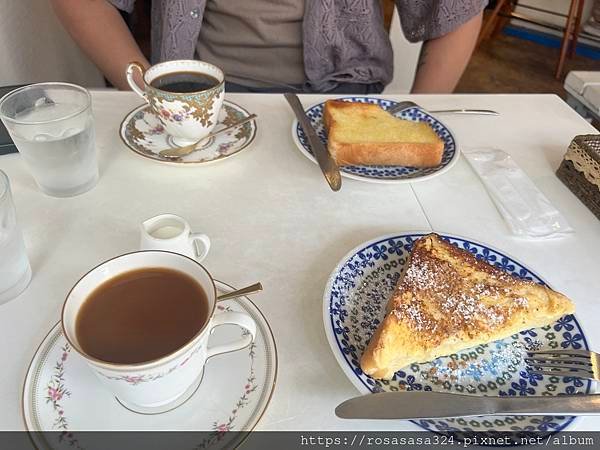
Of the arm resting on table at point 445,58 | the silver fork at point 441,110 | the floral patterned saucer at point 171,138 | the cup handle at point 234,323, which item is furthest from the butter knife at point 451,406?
the arm resting on table at point 445,58

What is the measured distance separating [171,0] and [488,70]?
2691 mm

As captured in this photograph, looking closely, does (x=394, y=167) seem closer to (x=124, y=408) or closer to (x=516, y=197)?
(x=516, y=197)

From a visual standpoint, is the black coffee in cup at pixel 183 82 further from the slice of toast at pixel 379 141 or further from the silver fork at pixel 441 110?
the silver fork at pixel 441 110

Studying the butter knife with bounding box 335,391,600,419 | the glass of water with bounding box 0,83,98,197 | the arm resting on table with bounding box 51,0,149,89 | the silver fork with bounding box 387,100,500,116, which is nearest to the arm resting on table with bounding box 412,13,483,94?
the silver fork with bounding box 387,100,500,116

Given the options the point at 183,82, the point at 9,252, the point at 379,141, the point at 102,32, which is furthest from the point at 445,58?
the point at 9,252

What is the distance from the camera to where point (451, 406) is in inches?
19.2

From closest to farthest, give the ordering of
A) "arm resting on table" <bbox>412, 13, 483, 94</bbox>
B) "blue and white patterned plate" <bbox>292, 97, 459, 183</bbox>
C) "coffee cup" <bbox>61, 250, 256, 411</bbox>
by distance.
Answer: "coffee cup" <bbox>61, 250, 256, 411</bbox>
"blue and white patterned plate" <bbox>292, 97, 459, 183</bbox>
"arm resting on table" <bbox>412, 13, 483, 94</bbox>

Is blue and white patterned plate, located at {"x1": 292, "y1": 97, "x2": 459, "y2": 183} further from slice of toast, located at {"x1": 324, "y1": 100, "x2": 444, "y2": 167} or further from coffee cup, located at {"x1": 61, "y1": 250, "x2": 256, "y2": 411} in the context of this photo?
coffee cup, located at {"x1": 61, "y1": 250, "x2": 256, "y2": 411}

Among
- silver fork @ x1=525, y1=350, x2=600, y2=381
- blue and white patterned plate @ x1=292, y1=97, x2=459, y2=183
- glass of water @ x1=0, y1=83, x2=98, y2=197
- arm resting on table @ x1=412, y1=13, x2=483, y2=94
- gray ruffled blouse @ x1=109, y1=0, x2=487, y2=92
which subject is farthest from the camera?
arm resting on table @ x1=412, y1=13, x2=483, y2=94

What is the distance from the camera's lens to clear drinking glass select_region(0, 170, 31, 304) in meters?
0.59

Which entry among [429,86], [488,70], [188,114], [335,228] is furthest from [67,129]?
[488,70]

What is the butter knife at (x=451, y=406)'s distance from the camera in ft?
1.59

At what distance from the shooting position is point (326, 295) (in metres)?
0.60

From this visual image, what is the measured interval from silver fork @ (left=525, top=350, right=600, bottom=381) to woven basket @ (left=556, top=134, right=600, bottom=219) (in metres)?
0.33
